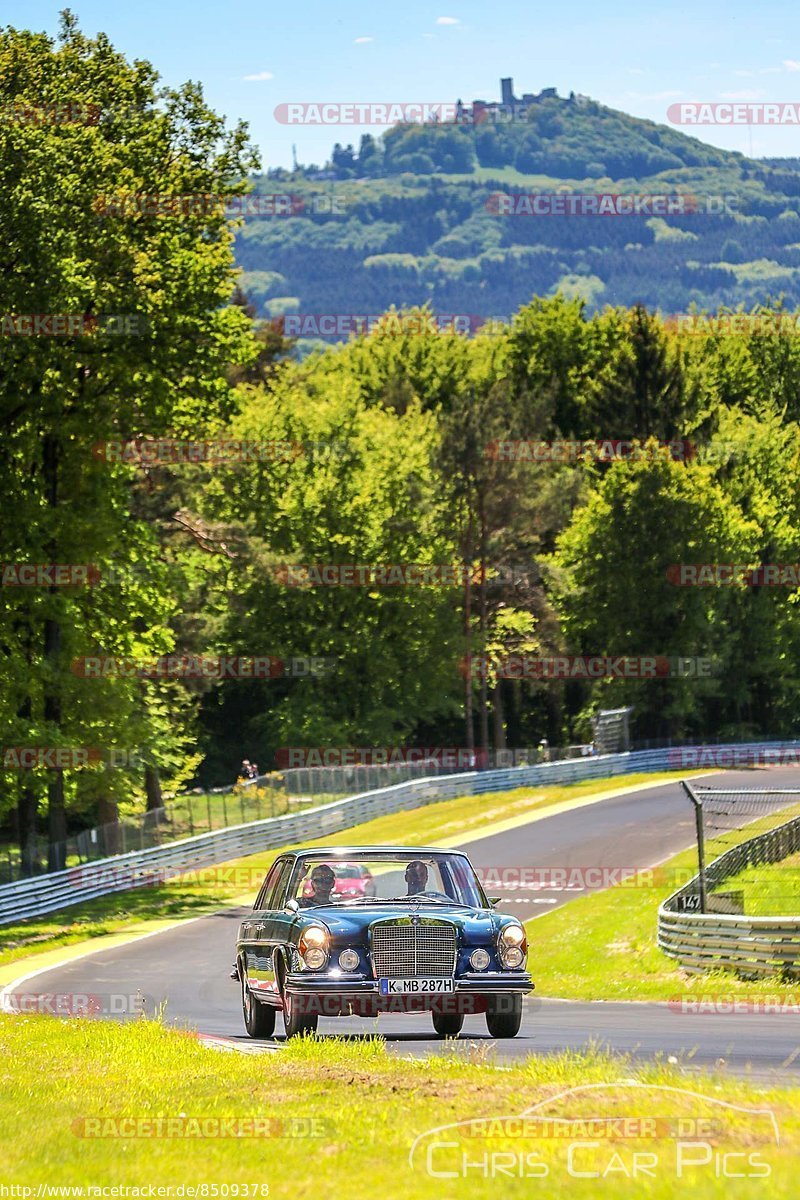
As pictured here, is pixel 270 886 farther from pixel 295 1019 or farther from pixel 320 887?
pixel 295 1019

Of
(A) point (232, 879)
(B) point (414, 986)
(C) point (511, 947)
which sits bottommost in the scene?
(A) point (232, 879)

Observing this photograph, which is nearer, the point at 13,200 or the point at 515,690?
the point at 13,200

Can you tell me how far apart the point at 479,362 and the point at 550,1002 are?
247 feet

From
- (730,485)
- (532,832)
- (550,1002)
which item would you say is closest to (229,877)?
(532,832)

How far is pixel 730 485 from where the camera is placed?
84.1 metres

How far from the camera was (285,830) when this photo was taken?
51.5 metres

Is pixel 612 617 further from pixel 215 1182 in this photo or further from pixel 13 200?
pixel 215 1182

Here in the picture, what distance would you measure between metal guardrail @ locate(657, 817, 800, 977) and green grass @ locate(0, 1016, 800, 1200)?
31.7 feet

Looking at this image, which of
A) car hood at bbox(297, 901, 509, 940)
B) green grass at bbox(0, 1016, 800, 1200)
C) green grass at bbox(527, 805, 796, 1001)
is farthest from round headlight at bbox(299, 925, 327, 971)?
green grass at bbox(527, 805, 796, 1001)

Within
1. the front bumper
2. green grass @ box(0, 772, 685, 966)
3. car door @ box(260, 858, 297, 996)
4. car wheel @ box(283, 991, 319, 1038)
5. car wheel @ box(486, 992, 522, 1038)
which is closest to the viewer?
the front bumper

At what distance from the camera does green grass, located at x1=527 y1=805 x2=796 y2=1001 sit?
77.7ft

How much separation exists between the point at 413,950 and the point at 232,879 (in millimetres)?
31171

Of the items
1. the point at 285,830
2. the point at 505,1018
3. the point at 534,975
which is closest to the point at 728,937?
the point at 534,975

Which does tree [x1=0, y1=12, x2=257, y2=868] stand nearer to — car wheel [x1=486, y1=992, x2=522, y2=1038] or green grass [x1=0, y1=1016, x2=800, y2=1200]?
car wheel [x1=486, y1=992, x2=522, y2=1038]
